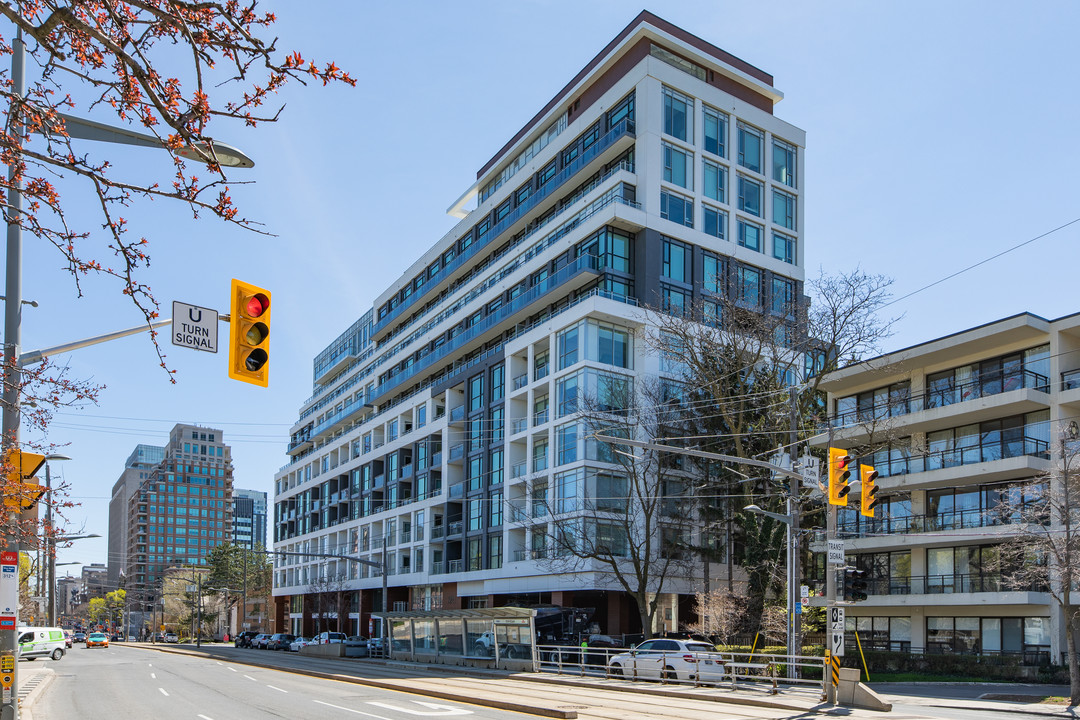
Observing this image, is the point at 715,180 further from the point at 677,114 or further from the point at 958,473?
the point at 958,473

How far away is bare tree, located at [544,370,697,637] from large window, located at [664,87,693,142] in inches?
663

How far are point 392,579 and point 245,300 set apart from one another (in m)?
70.7

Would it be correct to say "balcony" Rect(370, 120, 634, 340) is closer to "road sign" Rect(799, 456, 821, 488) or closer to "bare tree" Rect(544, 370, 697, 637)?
"bare tree" Rect(544, 370, 697, 637)

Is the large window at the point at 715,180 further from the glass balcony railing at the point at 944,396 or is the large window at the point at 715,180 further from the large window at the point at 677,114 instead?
the glass balcony railing at the point at 944,396

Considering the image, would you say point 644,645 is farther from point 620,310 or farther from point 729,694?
point 620,310

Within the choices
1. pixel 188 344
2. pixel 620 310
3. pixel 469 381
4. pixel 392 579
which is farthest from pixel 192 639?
pixel 188 344

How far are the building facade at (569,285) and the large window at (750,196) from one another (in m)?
A: 0.14

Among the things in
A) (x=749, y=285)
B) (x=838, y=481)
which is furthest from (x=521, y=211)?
(x=838, y=481)

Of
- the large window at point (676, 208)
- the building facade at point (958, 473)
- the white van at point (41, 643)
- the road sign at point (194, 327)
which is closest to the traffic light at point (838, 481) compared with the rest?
the building facade at point (958, 473)

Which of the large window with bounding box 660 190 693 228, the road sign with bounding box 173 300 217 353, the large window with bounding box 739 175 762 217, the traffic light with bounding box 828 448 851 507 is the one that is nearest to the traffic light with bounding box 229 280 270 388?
the road sign with bounding box 173 300 217 353

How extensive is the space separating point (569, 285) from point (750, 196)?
584 inches

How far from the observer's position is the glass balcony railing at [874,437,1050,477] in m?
38.2

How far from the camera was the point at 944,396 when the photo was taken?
4250 centimetres

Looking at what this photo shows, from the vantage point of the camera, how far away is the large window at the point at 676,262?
196 feet
